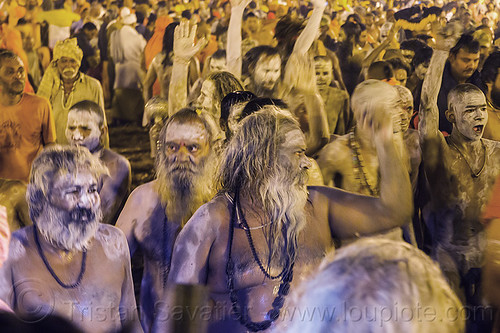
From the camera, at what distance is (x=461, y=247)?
4.55 metres

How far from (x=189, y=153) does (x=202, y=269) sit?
3.32 feet

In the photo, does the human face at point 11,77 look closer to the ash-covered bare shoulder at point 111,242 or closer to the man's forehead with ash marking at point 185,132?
the man's forehead with ash marking at point 185,132

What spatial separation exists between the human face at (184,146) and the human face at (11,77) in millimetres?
2327

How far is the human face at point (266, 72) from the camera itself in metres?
4.95

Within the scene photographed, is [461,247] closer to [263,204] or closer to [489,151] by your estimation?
[489,151]

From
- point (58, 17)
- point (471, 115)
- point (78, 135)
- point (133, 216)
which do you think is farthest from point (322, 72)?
point (58, 17)

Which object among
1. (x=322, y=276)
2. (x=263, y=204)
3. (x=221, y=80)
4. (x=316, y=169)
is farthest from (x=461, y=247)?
(x=322, y=276)

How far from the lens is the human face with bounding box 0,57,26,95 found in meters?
5.31

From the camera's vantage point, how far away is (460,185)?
15.1 ft

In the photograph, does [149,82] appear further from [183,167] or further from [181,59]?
[183,167]

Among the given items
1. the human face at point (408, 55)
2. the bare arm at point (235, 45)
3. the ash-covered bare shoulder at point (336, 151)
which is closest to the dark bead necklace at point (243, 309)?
the ash-covered bare shoulder at point (336, 151)

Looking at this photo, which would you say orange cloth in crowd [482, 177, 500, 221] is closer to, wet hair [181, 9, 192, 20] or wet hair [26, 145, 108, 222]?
wet hair [26, 145, 108, 222]

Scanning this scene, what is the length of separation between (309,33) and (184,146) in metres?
2.13

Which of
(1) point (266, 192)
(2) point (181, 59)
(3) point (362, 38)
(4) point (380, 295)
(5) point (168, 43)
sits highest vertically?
(4) point (380, 295)
